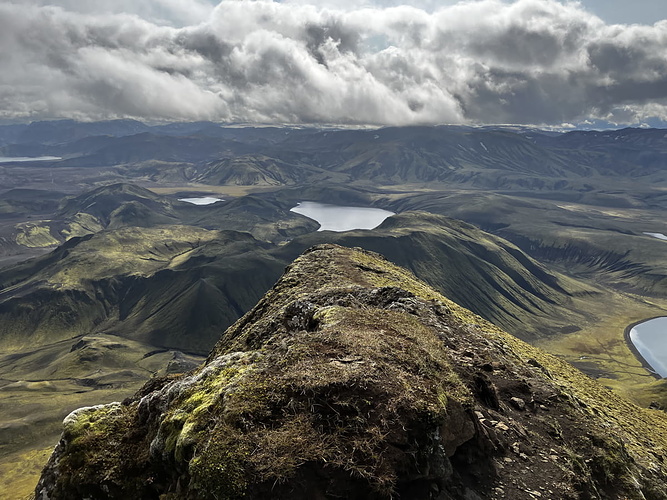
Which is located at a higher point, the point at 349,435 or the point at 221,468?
the point at 349,435

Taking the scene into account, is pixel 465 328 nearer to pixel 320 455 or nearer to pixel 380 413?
pixel 380 413

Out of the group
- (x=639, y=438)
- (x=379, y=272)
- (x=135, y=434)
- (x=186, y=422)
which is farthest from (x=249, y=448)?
(x=379, y=272)

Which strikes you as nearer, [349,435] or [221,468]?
[221,468]

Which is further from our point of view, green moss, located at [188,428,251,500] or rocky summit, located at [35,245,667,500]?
rocky summit, located at [35,245,667,500]

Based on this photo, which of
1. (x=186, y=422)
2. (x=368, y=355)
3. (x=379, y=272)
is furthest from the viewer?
(x=379, y=272)

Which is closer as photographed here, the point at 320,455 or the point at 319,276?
the point at 320,455

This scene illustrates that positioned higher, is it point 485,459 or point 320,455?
point 320,455

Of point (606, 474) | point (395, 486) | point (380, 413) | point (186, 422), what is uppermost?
point (380, 413)

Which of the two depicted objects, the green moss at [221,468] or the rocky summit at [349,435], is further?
the rocky summit at [349,435]
